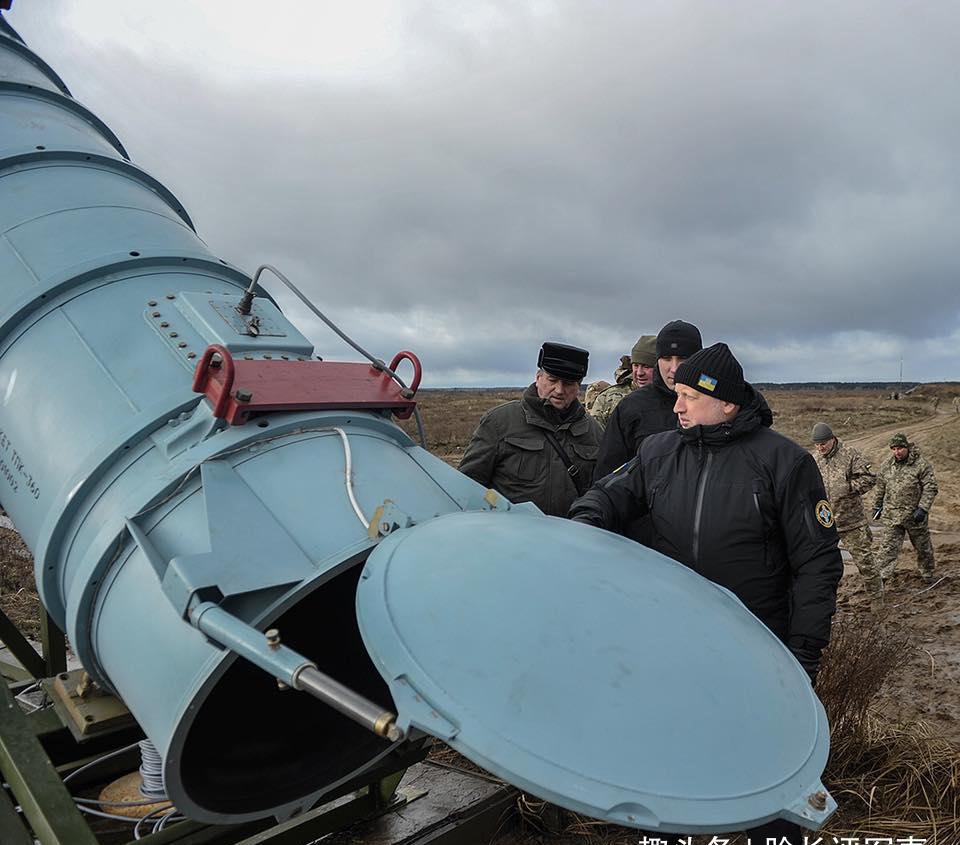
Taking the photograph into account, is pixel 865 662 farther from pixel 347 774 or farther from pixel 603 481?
pixel 347 774

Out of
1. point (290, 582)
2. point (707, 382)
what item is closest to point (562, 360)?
point (707, 382)

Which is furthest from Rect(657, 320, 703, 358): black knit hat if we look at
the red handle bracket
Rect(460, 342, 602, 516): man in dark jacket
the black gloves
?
the red handle bracket

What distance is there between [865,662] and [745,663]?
2.91m

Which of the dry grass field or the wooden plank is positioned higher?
the wooden plank

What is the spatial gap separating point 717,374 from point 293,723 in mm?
1804

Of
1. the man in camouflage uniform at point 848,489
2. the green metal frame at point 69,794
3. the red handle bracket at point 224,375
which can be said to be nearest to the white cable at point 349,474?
the red handle bracket at point 224,375

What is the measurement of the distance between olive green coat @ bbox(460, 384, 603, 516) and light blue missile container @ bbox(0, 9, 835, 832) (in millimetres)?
1473

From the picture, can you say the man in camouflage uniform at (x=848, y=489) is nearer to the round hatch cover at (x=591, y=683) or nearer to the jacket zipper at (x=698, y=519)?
the jacket zipper at (x=698, y=519)

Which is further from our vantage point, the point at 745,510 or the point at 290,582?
the point at 745,510

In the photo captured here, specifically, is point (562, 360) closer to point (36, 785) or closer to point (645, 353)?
point (645, 353)

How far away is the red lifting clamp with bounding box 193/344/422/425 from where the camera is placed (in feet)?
6.59

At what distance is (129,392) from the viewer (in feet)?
7.23

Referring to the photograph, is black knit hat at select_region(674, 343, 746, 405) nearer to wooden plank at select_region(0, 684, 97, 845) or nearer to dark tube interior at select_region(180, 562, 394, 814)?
dark tube interior at select_region(180, 562, 394, 814)

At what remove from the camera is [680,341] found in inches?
142
